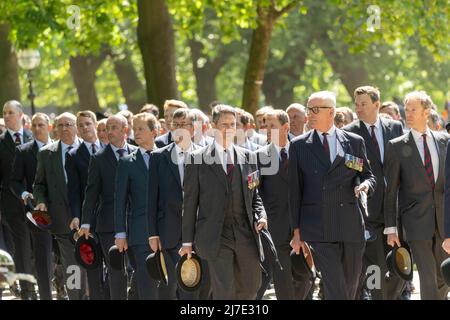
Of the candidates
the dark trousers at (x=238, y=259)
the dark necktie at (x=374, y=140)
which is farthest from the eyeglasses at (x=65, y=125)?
the dark trousers at (x=238, y=259)

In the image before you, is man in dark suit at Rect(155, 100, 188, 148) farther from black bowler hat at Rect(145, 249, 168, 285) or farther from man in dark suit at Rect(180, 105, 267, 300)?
man in dark suit at Rect(180, 105, 267, 300)

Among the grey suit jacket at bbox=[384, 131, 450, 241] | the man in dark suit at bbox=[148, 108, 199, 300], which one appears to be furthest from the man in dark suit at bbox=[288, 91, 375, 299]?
the man in dark suit at bbox=[148, 108, 199, 300]

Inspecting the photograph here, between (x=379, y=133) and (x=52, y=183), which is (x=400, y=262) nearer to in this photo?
(x=379, y=133)

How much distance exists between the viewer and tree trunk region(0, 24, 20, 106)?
27891mm

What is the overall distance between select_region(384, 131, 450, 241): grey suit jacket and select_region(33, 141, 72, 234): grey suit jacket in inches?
175

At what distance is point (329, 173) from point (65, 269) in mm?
4736

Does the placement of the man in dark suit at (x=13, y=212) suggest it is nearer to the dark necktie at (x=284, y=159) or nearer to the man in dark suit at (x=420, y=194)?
the dark necktie at (x=284, y=159)

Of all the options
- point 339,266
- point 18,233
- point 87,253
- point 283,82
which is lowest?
point 339,266

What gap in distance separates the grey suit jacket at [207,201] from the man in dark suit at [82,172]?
3.01 meters

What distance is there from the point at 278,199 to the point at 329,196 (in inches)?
84.8

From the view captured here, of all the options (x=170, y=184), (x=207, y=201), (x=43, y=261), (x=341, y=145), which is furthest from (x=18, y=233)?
(x=341, y=145)

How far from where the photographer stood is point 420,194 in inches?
513

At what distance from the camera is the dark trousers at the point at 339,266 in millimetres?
12211

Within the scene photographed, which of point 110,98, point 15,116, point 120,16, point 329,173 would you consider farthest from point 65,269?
point 110,98
